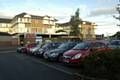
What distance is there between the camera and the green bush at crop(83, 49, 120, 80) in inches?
464

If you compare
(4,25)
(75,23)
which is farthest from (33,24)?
(75,23)

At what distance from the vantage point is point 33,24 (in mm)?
122188

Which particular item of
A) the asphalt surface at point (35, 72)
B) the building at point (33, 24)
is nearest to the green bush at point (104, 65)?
the asphalt surface at point (35, 72)

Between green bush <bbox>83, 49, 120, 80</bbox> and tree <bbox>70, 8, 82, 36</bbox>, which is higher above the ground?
tree <bbox>70, 8, 82, 36</bbox>

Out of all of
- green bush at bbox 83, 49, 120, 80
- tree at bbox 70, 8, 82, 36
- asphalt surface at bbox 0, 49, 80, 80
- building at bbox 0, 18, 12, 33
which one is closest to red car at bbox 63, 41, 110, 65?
asphalt surface at bbox 0, 49, 80, 80

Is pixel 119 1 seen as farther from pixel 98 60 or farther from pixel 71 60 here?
pixel 98 60

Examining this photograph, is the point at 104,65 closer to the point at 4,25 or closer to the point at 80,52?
the point at 80,52

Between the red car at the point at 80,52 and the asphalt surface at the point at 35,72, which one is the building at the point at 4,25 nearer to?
the asphalt surface at the point at 35,72

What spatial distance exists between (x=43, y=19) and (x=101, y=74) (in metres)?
112

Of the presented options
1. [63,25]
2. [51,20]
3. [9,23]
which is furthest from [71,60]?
[63,25]

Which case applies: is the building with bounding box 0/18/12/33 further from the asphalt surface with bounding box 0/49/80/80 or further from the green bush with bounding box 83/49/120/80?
the green bush with bounding box 83/49/120/80

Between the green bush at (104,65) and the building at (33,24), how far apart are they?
337 feet

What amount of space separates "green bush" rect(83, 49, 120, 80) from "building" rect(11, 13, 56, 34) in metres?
103

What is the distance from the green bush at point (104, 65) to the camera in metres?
11.8
